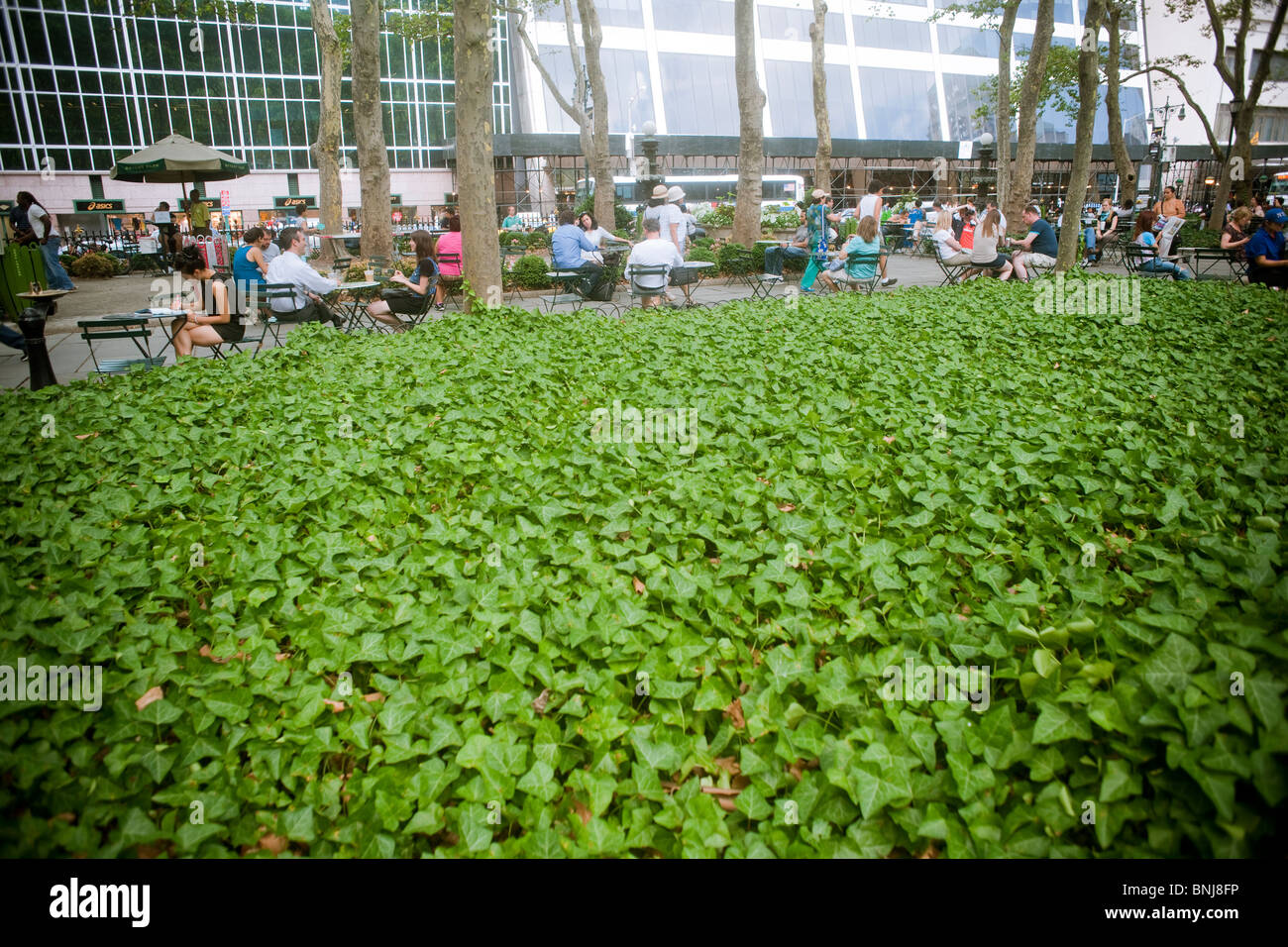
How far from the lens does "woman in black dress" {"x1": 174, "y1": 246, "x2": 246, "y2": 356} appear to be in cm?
827

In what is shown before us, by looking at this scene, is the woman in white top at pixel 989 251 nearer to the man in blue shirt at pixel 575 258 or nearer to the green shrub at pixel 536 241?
the man in blue shirt at pixel 575 258

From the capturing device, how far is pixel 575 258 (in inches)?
448

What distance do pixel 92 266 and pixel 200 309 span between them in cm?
→ 1785

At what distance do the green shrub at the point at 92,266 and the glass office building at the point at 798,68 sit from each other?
28.9 metres

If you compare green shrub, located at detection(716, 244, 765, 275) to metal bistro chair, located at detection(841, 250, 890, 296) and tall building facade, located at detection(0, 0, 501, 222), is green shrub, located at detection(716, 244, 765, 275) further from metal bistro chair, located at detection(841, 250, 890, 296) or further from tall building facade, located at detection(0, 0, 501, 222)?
tall building facade, located at detection(0, 0, 501, 222)

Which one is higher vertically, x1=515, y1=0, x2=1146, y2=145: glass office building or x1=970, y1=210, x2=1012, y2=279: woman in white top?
x1=515, y1=0, x2=1146, y2=145: glass office building

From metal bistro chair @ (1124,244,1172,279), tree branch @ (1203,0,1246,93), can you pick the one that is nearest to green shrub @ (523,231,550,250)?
metal bistro chair @ (1124,244,1172,279)

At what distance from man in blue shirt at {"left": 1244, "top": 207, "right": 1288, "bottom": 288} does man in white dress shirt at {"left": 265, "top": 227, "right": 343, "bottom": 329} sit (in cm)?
1423

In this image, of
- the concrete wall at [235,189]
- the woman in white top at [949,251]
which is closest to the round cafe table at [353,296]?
the woman in white top at [949,251]

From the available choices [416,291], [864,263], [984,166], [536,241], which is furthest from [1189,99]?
[416,291]

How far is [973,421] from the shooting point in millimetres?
5223

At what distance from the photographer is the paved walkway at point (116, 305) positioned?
9.47 metres

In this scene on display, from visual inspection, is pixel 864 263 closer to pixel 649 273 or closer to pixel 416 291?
pixel 649 273
